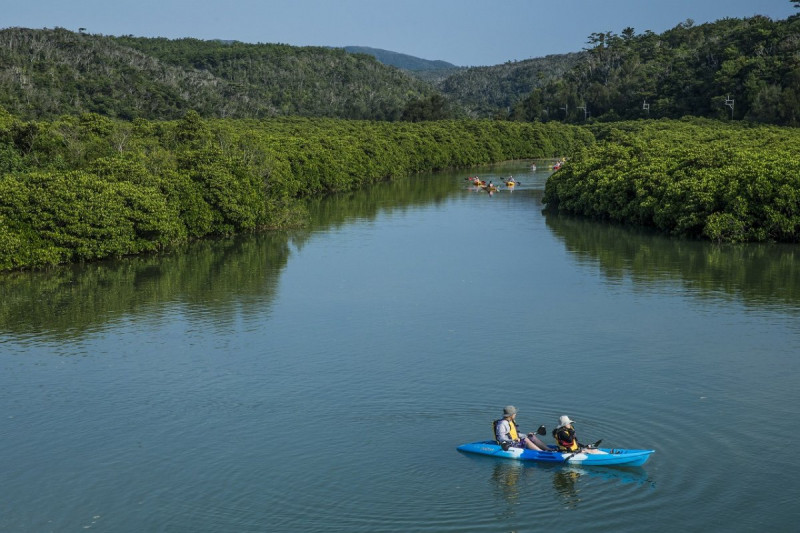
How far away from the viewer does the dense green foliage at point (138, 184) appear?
196 feet

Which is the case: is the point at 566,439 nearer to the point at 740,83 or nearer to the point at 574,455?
the point at 574,455

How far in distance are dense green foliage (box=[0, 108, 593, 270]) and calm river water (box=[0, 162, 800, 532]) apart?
2.33m

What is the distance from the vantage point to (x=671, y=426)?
1229 inches

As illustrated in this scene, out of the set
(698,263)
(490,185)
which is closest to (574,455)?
(698,263)

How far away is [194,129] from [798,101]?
9729 centimetres

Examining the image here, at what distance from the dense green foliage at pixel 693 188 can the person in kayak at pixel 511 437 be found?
143 feet

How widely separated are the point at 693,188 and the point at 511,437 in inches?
1829

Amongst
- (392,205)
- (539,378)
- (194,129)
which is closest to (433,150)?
(392,205)

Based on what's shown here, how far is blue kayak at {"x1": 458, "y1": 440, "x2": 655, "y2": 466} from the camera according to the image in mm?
27344

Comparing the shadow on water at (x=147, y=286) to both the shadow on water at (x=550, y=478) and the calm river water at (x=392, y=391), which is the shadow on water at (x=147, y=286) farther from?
the shadow on water at (x=550, y=478)

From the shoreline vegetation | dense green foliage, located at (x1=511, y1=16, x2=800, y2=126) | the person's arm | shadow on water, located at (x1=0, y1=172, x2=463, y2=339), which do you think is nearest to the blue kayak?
the person's arm

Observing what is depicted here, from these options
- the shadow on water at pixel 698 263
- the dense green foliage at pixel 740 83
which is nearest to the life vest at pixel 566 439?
the shadow on water at pixel 698 263

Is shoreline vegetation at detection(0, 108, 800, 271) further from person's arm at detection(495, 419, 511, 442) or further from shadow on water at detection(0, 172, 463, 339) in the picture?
person's arm at detection(495, 419, 511, 442)

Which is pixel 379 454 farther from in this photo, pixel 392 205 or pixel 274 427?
pixel 392 205
